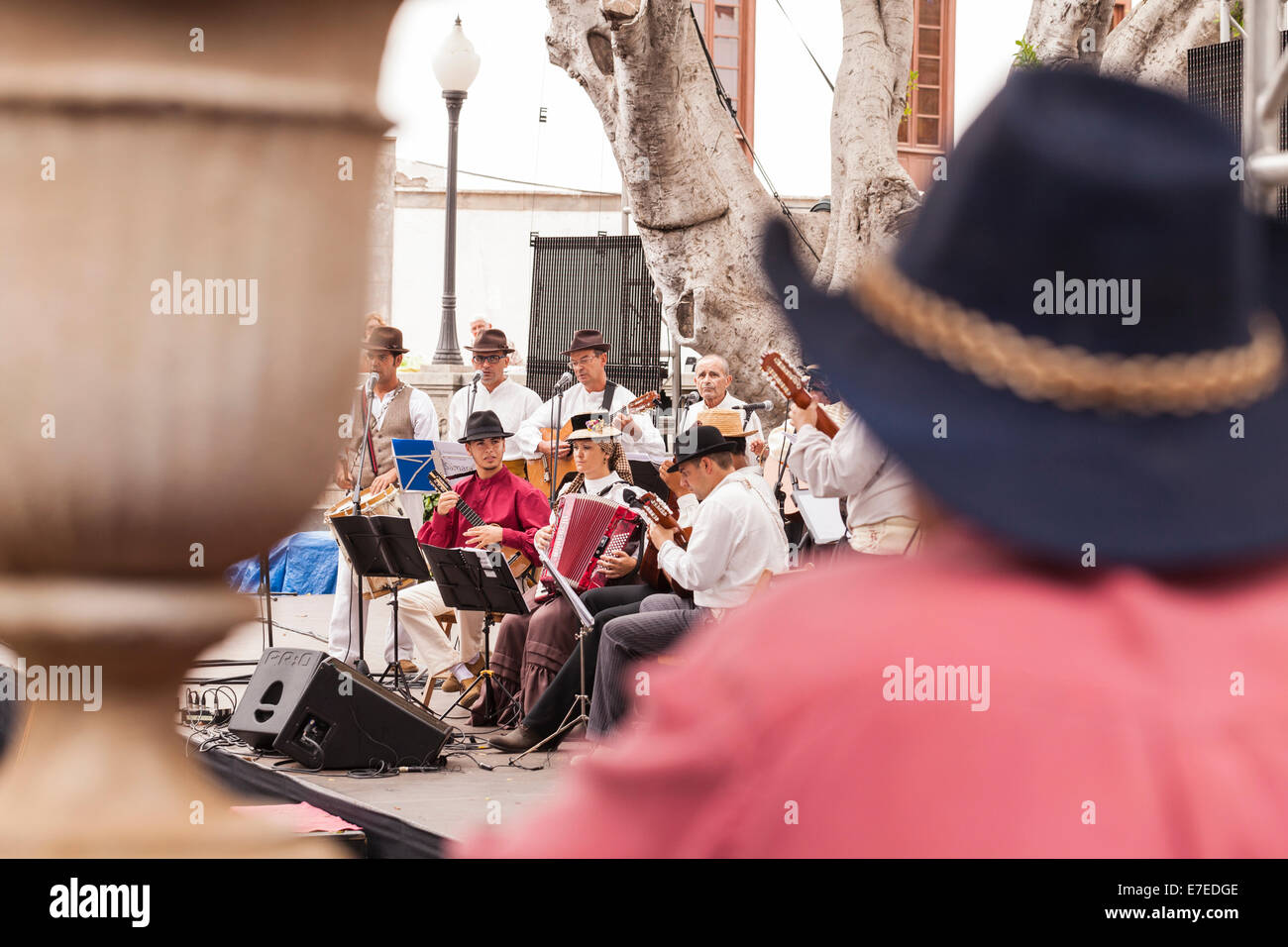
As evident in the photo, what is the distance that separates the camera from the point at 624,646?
6.59 meters

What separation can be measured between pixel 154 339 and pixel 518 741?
614 cm

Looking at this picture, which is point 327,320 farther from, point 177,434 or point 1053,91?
point 1053,91

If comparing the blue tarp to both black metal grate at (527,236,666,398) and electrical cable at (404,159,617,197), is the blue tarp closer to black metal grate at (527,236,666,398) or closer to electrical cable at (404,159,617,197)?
black metal grate at (527,236,666,398)

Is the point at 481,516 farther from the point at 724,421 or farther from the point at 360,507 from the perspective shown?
the point at 724,421

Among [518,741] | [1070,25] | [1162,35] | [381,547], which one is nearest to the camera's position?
[518,741]

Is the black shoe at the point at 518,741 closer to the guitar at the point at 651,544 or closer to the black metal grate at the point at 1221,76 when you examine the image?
the guitar at the point at 651,544

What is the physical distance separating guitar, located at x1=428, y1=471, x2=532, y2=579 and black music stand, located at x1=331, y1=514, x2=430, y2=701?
384 mm

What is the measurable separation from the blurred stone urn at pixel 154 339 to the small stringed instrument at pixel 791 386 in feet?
17.0

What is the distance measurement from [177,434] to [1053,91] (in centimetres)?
64

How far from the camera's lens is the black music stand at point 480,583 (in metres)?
6.97

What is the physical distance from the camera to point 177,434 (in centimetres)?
91

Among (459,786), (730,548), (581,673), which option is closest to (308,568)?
(581,673)

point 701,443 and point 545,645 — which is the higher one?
point 701,443
